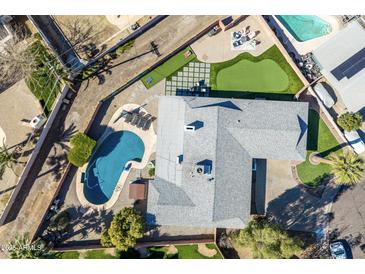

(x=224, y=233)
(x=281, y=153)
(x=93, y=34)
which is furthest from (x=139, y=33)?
(x=224, y=233)

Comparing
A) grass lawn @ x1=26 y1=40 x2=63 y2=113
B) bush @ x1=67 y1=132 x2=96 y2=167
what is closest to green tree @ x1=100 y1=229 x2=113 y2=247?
bush @ x1=67 y1=132 x2=96 y2=167

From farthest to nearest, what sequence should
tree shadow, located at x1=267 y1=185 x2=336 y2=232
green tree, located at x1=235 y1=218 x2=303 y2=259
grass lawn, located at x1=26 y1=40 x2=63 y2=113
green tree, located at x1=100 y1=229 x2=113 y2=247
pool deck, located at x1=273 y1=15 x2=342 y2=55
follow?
1. pool deck, located at x1=273 y1=15 x2=342 y2=55
2. tree shadow, located at x1=267 y1=185 x2=336 y2=232
3. grass lawn, located at x1=26 y1=40 x2=63 y2=113
4. green tree, located at x1=100 y1=229 x2=113 y2=247
5. green tree, located at x1=235 y1=218 x2=303 y2=259

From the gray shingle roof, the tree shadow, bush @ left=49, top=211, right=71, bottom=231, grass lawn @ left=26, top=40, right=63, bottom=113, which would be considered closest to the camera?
the gray shingle roof

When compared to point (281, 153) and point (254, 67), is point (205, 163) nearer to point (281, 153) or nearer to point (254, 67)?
point (281, 153)

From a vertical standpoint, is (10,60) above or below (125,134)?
above

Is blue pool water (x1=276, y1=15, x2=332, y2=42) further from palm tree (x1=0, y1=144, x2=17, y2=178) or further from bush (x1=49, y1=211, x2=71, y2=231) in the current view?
palm tree (x1=0, y1=144, x2=17, y2=178)

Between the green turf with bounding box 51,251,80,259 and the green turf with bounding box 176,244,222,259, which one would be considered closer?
the green turf with bounding box 51,251,80,259

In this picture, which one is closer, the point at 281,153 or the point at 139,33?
the point at 281,153
